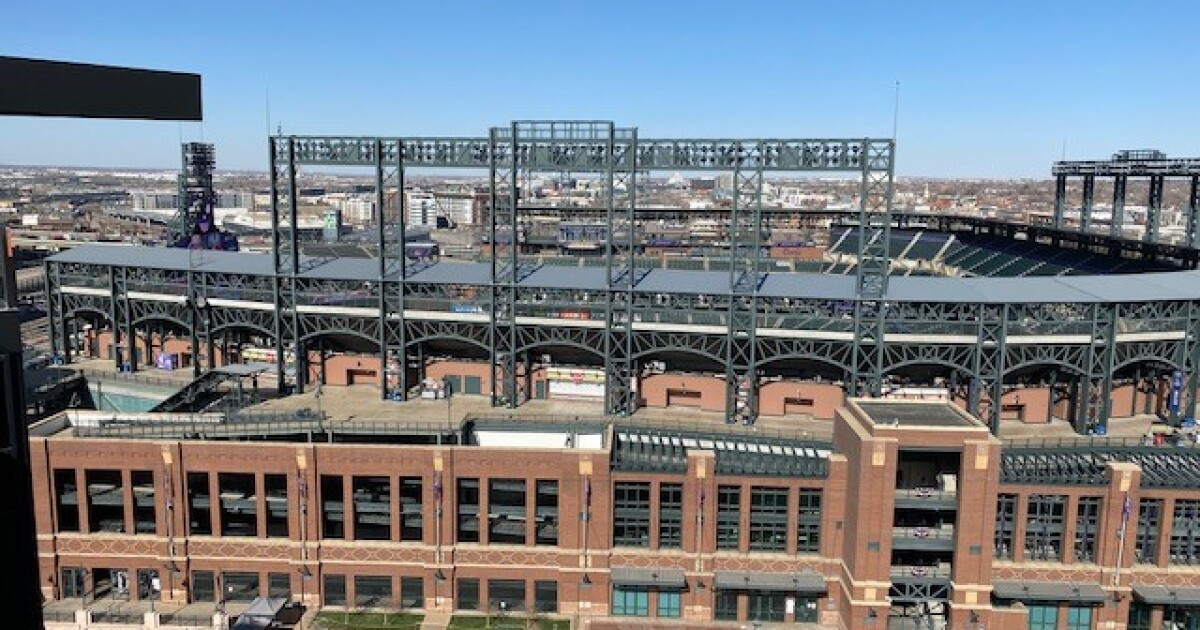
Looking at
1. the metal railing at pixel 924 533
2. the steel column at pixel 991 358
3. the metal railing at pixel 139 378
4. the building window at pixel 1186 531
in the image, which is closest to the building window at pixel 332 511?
the metal railing at pixel 139 378

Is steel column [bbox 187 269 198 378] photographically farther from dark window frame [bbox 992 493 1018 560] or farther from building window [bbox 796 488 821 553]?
dark window frame [bbox 992 493 1018 560]

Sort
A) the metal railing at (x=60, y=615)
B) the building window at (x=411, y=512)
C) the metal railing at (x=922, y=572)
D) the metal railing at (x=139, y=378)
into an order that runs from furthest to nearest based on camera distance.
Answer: the metal railing at (x=139, y=378), the building window at (x=411, y=512), the metal railing at (x=60, y=615), the metal railing at (x=922, y=572)

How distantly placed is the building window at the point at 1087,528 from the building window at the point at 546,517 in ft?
86.3

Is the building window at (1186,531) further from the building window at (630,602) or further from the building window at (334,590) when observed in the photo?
the building window at (334,590)

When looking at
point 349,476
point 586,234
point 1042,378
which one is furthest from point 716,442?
point 586,234

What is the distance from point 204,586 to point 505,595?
1620cm

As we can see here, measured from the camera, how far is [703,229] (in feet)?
584

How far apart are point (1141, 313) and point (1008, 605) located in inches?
1045

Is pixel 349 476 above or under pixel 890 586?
above

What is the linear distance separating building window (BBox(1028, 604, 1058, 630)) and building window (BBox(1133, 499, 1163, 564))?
193 inches

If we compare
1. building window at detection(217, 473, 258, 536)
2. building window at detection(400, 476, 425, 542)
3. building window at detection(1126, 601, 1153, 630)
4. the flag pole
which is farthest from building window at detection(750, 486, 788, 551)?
building window at detection(217, 473, 258, 536)

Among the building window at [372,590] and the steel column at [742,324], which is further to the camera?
the steel column at [742,324]

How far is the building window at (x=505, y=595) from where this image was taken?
160 feet

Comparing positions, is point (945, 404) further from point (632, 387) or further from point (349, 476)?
point (349, 476)
